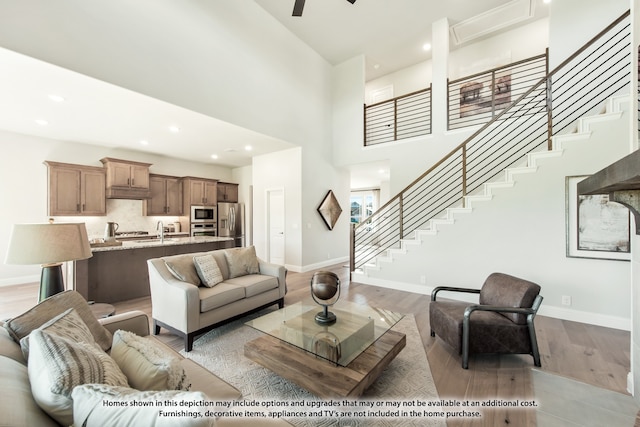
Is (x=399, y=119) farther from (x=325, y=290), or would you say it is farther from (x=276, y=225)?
(x=325, y=290)

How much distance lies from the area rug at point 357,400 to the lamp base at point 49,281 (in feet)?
4.14

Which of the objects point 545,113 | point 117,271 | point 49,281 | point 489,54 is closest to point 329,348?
point 49,281

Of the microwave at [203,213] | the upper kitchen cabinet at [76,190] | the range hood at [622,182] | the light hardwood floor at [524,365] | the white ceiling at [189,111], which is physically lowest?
the light hardwood floor at [524,365]

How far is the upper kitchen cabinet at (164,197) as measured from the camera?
684 cm

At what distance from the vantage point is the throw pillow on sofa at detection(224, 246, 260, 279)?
140 inches

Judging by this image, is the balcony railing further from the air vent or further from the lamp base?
the lamp base

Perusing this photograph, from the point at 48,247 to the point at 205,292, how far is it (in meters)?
1.36

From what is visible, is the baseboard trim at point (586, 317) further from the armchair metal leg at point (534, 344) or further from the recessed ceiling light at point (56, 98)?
the recessed ceiling light at point (56, 98)

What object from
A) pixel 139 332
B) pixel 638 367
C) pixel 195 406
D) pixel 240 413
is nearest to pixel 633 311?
pixel 638 367

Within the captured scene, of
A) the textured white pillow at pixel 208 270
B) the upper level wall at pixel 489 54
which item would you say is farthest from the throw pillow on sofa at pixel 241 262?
the upper level wall at pixel 489 54

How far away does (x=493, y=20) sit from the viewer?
5414 mm

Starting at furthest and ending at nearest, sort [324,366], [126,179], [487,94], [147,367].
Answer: [126,179] → [487,94] → [324,366] → [147,367]

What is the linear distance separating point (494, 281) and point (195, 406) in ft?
9.71

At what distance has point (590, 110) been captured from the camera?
3992 mm
